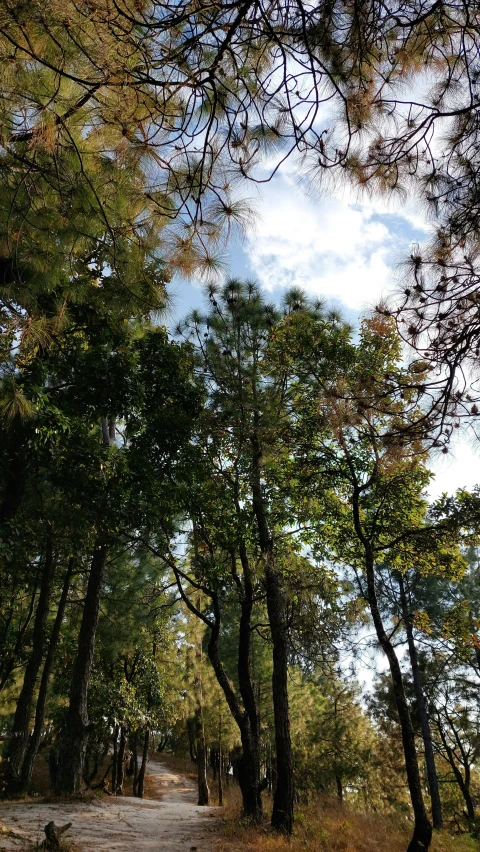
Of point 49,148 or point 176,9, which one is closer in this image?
point 176,9

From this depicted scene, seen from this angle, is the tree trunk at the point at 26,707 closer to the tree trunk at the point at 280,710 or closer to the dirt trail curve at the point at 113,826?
the dirt trail curve at the point at 113,826

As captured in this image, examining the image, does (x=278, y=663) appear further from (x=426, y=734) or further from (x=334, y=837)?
(x=426, y=734)

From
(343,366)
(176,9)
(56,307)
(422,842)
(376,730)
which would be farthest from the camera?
(376,730)

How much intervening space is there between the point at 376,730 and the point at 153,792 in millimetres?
10185

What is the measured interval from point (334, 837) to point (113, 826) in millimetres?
3145

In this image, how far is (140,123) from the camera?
113 inches

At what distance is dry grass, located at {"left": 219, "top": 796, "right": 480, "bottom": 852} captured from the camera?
6617 millimetres

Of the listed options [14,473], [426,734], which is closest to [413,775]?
[14,473]

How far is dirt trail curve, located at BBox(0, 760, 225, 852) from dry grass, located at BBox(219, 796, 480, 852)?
521 millimetres

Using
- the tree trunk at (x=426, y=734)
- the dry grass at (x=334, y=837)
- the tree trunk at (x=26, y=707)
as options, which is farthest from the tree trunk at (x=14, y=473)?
the tree trunk at (x=426, y=734)

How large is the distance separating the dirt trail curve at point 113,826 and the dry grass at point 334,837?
521mm

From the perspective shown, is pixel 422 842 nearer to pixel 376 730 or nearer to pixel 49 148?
pixel 49 148

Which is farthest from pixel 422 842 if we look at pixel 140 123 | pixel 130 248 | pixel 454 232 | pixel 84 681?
pixel 140 123

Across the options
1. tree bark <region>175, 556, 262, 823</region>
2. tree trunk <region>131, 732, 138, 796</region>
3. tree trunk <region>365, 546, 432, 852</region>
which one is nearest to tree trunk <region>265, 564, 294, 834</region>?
tree bark <region>175, 556, 262, 823</region>
